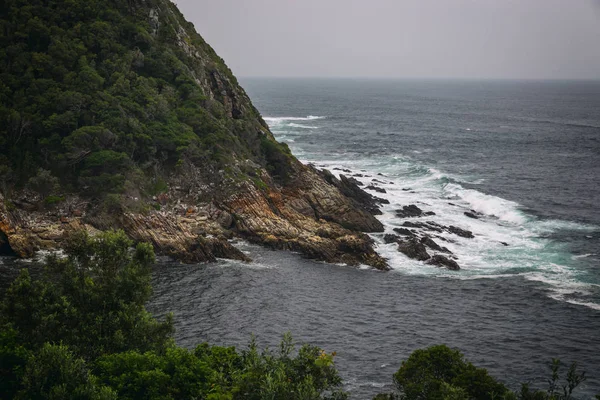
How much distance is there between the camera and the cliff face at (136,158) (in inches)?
2596

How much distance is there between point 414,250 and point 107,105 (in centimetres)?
4565

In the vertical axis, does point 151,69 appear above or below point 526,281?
above

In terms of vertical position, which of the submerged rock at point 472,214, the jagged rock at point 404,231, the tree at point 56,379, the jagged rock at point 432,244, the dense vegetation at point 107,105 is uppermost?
→ the dense vegetation at point 107,105

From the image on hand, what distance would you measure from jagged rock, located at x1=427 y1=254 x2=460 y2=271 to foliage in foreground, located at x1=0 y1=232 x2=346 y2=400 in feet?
119

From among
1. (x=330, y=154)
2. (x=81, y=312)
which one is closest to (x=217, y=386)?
(x=81, y=312)

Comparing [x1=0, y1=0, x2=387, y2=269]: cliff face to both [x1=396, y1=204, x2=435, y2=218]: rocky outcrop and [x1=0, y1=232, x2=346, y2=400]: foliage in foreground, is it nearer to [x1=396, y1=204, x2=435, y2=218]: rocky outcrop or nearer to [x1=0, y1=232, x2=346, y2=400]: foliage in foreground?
[x1=396, y1=204, x2=435, y2=218]: rocky outcrop

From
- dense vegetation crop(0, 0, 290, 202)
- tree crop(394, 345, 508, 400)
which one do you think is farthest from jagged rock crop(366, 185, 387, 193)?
tree crop(394, 345, 508, 400)

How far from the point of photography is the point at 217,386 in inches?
1216

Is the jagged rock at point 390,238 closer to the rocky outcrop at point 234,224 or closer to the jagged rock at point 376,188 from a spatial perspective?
the rocky outcrop at point 234,224

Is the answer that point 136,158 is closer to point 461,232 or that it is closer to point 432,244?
point 432,244

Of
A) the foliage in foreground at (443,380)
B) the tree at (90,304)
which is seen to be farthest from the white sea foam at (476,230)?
the tree at (90,304)

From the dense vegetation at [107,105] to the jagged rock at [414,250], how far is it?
24.4 m

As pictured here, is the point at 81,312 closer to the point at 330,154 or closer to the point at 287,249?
the point at 287,249

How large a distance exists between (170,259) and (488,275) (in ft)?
122
